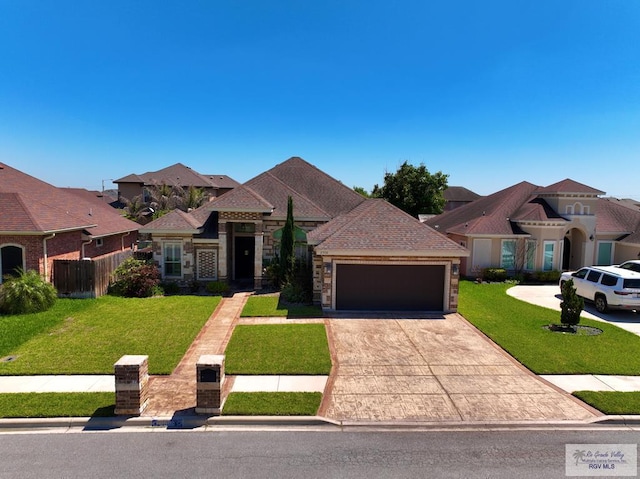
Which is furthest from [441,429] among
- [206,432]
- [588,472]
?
[206,432]

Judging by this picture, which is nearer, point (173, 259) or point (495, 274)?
point (173, 259)

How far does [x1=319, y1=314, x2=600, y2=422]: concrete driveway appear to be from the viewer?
335 inches

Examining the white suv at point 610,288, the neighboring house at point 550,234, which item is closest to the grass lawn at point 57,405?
the white suv at point 610,288

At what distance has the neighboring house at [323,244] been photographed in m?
16.9

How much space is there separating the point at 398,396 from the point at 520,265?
19845 millimetres

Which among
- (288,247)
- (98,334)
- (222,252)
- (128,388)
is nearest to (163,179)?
(222,252)

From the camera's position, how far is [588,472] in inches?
263

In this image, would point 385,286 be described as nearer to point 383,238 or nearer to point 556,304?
point 383,238

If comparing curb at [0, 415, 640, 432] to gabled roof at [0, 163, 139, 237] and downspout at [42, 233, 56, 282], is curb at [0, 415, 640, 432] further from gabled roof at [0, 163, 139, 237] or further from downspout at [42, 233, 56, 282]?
gabled roof at [0, 163, 139, 237]

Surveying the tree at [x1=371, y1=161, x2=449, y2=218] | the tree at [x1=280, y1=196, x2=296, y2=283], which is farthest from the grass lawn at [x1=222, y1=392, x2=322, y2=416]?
the tree at [x1=371, y1=161, x2=449, y2=218]

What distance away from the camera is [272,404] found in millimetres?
8562

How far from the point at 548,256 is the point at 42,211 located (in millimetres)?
28770

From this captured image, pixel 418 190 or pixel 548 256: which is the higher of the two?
pixel 418 190

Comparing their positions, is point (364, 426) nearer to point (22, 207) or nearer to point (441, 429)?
point (441, 429)
